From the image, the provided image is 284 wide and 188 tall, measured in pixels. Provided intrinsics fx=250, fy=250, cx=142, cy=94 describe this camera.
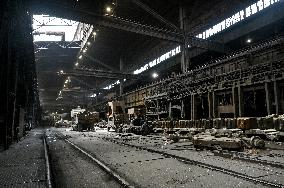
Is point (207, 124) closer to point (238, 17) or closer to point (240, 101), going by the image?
point (240, 101)

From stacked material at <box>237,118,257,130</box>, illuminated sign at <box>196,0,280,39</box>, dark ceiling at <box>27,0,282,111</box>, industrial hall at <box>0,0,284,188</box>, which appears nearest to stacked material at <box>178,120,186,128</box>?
industrial hall at <box>0,0,284,188</box>

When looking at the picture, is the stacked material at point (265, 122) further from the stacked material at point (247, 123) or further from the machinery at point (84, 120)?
the machinery at point (84, 120)

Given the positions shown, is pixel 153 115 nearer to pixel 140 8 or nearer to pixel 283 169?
pixel 140 8

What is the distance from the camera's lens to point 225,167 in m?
4.60

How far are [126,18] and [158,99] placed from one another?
11663mm

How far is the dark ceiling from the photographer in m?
17.5

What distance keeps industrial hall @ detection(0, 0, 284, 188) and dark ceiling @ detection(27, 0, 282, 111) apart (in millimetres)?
107

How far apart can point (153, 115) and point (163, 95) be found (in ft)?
7.06

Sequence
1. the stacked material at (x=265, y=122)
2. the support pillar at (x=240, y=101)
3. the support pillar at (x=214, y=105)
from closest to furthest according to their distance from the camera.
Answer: the stacked material at (x=265, y=122) → the support pillar at (x=240, y=101) → the support pillar at (x=214, y=105)

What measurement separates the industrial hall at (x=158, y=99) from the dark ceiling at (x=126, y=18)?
107 mm

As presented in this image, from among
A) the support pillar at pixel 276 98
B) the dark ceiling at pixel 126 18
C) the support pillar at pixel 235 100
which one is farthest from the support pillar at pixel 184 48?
the support pillar at pixel 276 98

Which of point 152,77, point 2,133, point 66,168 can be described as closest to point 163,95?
point 2,133

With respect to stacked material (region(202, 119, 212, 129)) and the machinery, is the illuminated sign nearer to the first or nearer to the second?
stacked material (region(202, 119, 212, 129))

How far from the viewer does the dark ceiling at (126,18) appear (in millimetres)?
17527
